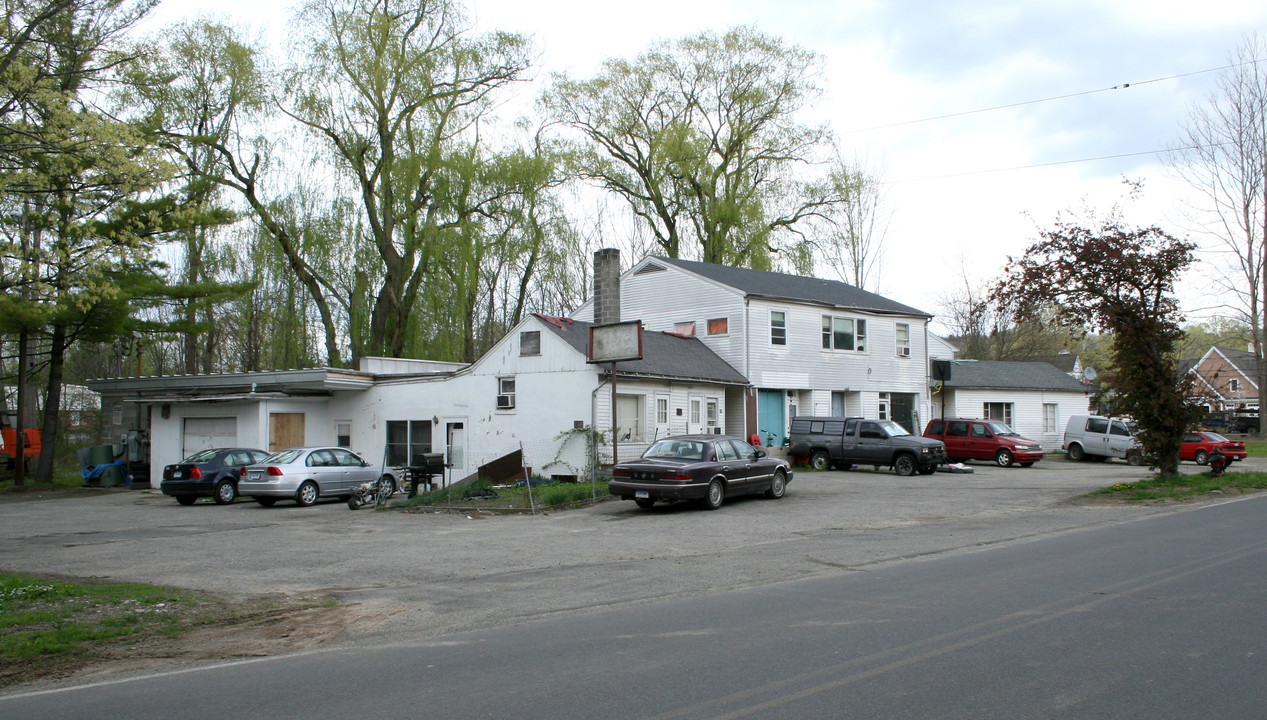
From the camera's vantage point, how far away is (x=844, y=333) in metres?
36.7

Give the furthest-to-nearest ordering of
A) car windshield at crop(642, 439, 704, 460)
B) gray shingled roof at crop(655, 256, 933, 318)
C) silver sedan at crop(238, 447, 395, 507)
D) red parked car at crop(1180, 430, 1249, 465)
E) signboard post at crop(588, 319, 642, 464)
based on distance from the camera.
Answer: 1. gray shingled roof at crop(655, 256, 933, 318)
2. red parked car at crop(1180, 430, 1249, 465)
3. signboard post at crop(588, 319, 642, 464)
4. silver sedan at crop(238, 447, 395, 507)
5. car windshield at crop(642, 439, 704, 460)

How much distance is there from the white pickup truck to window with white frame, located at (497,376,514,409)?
74.1 feet

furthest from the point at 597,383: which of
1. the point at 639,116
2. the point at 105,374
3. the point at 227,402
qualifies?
the point at 105,374

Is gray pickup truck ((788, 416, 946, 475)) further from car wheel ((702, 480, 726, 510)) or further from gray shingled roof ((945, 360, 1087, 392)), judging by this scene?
gray shingled roof ((945, 360, 1087, 392))

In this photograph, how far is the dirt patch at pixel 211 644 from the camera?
23.7ft

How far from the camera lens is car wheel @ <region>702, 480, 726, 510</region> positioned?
1927cm

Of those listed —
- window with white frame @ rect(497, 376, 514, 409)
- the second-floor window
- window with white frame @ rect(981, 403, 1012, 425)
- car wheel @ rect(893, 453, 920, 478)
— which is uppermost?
the second-floor window

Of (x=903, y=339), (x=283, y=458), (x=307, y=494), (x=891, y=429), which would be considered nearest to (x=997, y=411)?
(x=903, y=339)

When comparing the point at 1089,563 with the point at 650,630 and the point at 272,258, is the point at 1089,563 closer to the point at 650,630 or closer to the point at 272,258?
the point at 650,630

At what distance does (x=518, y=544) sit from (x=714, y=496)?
5.91 m

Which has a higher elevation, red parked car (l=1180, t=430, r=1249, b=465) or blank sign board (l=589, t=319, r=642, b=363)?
blank sign board (l=589, t=319, r=642, b=363)

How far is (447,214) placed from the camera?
116 ft

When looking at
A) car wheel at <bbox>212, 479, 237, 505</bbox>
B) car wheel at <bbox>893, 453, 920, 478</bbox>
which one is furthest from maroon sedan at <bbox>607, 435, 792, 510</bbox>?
car wheel at <bbox>212, 479, 237, 505</bbox>

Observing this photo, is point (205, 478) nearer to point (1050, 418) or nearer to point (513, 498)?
point (513, 498)
